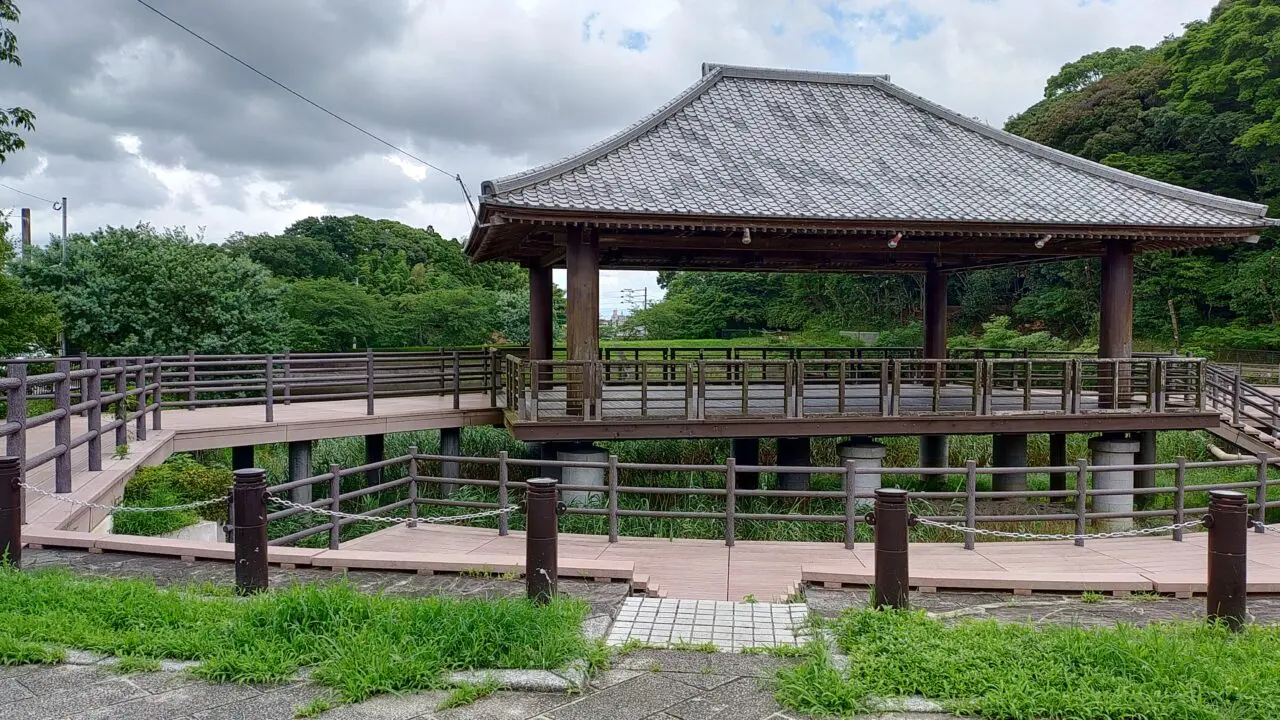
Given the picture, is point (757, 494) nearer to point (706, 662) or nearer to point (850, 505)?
point (850, 505)

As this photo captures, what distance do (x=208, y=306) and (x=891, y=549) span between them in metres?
20.1

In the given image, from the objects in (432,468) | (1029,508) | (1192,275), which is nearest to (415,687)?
(432,468)

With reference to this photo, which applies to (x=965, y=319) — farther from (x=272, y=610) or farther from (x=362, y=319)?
(x=272, y=610)

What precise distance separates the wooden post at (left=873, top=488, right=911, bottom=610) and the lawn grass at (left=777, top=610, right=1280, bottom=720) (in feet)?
1.00

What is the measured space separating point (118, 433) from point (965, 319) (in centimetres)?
4278

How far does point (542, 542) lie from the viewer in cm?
529

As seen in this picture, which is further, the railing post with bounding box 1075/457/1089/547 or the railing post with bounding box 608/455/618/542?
the railing post with bounding box 1075/457/1089/547

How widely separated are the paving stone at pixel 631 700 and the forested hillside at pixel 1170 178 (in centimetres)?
3508

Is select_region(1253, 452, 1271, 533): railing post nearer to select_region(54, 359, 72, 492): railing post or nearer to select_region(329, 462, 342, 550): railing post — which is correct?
select_region(329, 462, 342, 550): railing post

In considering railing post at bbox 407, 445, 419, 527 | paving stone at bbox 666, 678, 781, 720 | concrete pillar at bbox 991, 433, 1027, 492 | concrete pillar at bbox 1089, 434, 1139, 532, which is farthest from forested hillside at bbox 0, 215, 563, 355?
concrete pillar at bbox 1089, 434, 1139, 532

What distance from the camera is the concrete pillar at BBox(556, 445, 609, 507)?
1166cm

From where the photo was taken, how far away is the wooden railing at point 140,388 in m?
7.47

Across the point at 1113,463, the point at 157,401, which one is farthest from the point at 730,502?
the point at 157,401

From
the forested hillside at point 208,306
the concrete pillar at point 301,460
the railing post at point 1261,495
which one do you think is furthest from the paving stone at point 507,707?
the forested hillside at point 208,306
